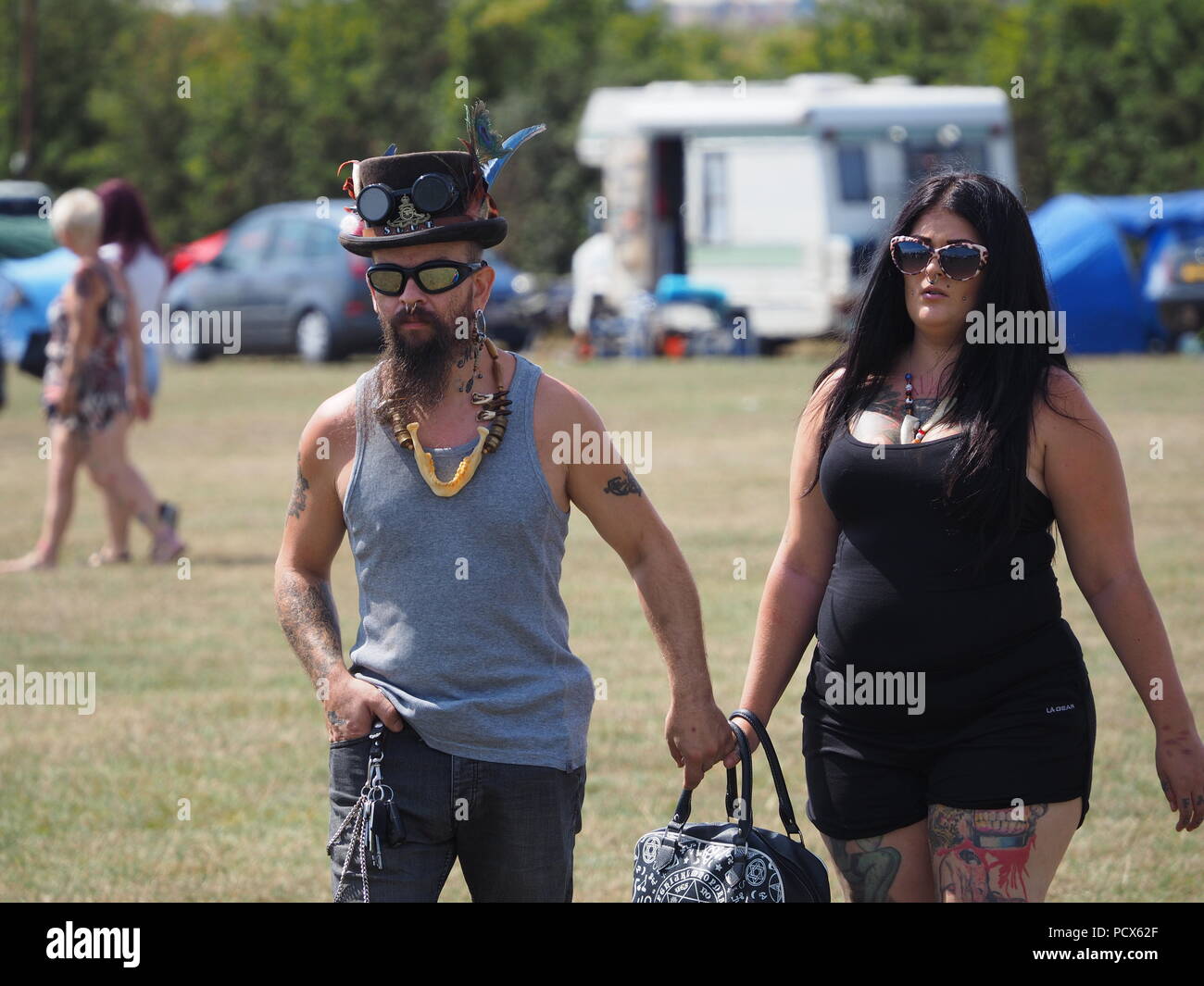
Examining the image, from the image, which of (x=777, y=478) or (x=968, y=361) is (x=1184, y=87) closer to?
(x=777, y=478)

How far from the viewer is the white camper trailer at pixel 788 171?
24.0 metres

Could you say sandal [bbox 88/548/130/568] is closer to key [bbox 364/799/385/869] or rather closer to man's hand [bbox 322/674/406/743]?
man's hand [bbox 322/674/406/743]

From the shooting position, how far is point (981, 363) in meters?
3.55

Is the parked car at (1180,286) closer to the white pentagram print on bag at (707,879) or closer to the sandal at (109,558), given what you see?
the sandal at (109,558)

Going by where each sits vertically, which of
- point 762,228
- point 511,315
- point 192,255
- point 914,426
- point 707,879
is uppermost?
point 762,228

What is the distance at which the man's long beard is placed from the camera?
3.40m

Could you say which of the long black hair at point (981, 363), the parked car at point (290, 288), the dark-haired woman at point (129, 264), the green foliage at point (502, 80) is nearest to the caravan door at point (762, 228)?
the parked car at point (290, 288)

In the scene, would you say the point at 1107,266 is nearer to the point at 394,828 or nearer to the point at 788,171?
the point at 788,171

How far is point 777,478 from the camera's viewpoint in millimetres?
13328

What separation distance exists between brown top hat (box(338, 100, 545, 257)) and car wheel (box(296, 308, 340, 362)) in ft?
67.0

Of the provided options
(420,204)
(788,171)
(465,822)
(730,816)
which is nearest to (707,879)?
(730,816)

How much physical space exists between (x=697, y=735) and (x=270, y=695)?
4.31 m

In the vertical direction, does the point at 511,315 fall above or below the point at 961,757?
below
